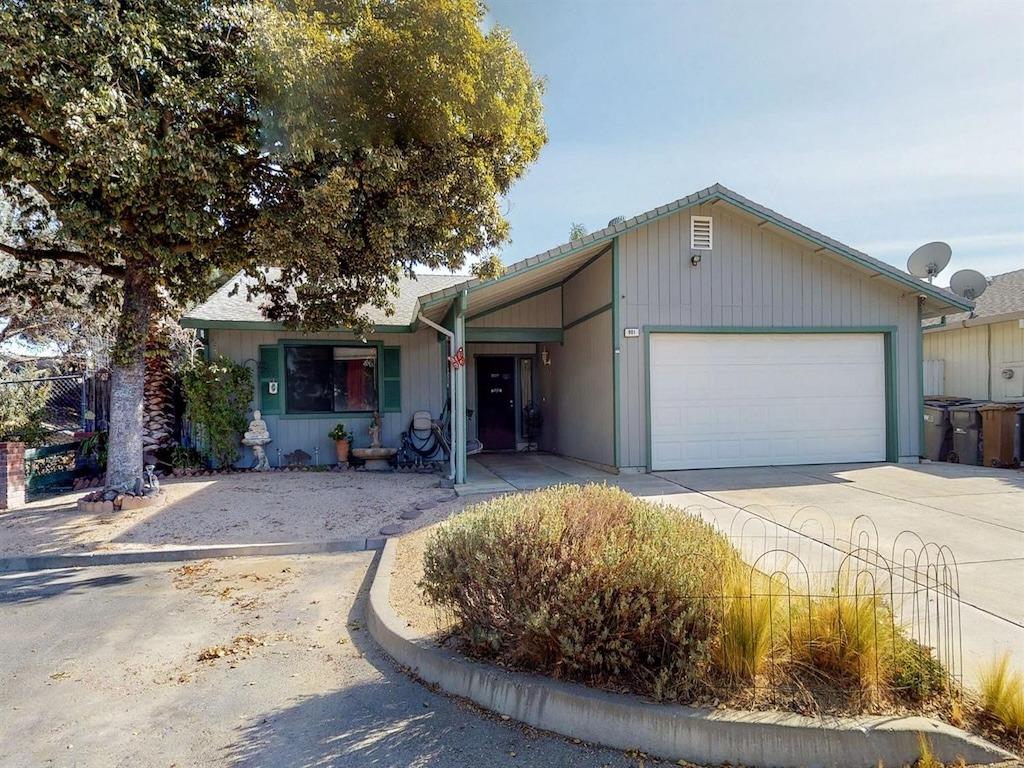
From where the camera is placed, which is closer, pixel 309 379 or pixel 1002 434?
pixel 1002 434

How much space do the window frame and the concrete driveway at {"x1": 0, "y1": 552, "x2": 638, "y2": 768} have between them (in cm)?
634

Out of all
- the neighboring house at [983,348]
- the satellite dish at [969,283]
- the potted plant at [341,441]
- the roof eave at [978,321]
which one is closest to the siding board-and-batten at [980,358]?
the neighboring house at [983,348]

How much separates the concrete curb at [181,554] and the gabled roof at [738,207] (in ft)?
12.1

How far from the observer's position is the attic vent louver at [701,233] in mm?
9602

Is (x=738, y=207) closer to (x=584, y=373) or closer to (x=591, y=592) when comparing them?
(x=584, y=373)

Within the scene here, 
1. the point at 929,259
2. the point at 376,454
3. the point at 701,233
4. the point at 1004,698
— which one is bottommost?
the point at 1004,698

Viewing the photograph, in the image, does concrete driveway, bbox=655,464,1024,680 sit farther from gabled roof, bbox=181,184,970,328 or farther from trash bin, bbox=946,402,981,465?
gabled roof, bbox=181,184,970,328

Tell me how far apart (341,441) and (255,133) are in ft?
20.2

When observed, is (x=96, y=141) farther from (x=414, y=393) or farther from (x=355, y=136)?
(x=414, y=393)

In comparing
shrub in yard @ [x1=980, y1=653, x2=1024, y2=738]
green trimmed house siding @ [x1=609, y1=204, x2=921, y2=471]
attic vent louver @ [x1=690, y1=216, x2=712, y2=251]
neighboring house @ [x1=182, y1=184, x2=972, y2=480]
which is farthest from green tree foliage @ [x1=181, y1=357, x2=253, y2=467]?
shrub in yard @ [x1=980, y1=653, x2=1024, y2=738]

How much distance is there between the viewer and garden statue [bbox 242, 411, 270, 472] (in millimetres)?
10531

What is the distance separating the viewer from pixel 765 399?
994cm

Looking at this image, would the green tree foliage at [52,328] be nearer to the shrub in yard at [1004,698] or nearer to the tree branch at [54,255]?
the tree branch at [54,255]

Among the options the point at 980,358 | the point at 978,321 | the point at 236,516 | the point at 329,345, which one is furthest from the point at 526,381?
the point at 980,358
